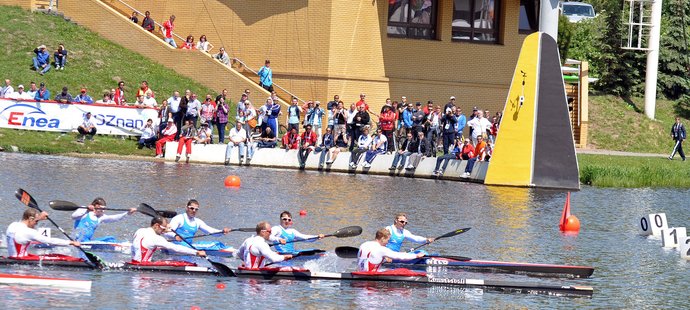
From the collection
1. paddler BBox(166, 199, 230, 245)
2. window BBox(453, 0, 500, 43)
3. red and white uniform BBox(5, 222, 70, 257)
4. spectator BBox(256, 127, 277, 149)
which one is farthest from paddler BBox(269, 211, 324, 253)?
window BBox(453, 0, 500, 43)

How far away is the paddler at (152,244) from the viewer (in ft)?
79.2

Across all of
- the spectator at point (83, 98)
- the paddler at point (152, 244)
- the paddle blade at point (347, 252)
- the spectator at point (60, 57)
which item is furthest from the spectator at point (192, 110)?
the paddler at point (152, 244)

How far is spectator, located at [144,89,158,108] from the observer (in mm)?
43656

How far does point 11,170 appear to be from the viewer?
36625mm

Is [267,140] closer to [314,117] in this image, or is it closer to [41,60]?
[314,117]

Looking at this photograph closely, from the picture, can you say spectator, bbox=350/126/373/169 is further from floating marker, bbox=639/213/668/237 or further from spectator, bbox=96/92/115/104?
floating marker, bbox=639/213/668/237

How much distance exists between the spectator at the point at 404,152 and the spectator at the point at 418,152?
135mm

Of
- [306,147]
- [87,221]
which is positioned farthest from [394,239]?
[306,147]

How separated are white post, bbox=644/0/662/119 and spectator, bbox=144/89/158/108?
25.0 meters

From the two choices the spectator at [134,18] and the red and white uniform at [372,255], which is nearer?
the red and white uniform at [372,255]

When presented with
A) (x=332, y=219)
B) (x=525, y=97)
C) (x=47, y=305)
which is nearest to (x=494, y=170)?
(x=525, y=97)

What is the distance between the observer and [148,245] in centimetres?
2416

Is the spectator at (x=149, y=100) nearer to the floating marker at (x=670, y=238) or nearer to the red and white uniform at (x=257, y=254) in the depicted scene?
the floating marker at (x=670, y=238)

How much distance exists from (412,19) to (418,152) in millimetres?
11345
